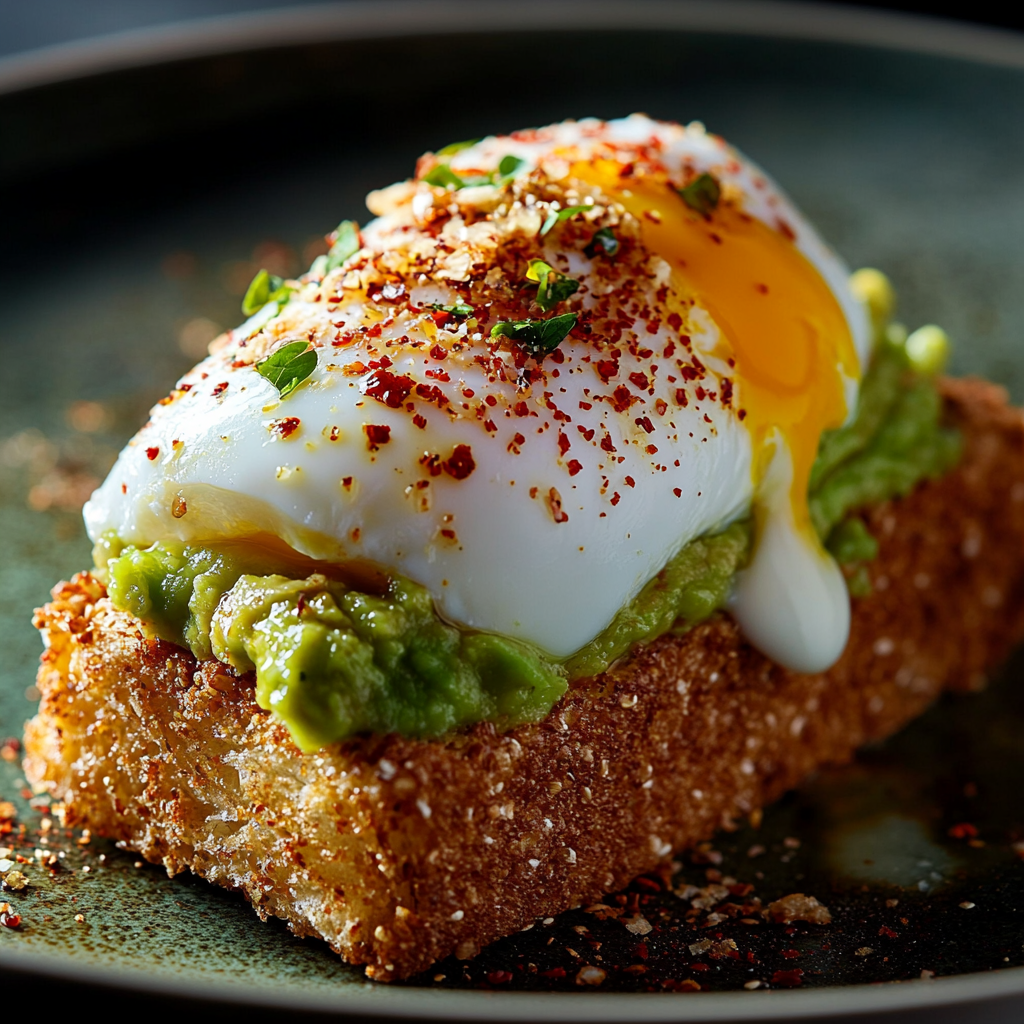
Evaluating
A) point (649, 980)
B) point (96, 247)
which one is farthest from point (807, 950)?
point (96, 247)

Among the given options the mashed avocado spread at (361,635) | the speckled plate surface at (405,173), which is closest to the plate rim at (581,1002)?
the speckled plate surface at (405,173)

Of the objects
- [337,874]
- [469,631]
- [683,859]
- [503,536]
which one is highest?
[503,536]

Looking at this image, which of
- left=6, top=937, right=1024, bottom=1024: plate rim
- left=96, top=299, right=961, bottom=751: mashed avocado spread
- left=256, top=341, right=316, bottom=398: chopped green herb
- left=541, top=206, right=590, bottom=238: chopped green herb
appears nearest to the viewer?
left=6, top=937, right=1024, bottom=1024: plate rim

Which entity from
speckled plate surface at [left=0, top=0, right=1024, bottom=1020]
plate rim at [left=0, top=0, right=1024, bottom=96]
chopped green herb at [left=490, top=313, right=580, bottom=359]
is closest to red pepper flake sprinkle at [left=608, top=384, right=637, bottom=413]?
chopped green herb at [left=490, top=313, right=580, bottom=359]

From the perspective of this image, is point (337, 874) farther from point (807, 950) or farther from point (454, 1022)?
point (807, 950)

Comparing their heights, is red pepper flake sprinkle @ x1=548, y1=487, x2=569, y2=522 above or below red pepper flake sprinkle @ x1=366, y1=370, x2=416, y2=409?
below

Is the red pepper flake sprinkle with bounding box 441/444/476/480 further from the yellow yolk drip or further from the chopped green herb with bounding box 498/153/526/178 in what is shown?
the chopped green herb with bounding box 498/153/526/178

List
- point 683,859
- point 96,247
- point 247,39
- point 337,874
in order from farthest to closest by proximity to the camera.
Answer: point 247,39 → point 96,247 → point 683,859 → point 337,874
